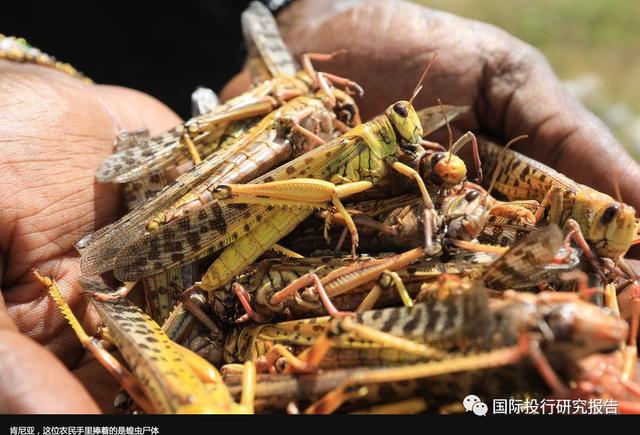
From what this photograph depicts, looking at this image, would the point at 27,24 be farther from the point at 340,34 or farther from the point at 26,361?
the point at 26,361

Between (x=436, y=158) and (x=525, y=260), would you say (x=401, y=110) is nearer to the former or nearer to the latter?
(x=436, y=158)

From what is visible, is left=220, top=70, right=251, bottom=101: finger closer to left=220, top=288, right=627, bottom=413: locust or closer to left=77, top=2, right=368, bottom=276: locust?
left=77, top=2, right=368, bottom=276: locust

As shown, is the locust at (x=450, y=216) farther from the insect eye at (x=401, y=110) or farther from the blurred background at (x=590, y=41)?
the blurred background at (x=590, y=41)

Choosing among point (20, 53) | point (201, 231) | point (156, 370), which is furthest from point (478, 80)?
point (20, 53)

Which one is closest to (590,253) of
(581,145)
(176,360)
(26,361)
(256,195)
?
(581,145)

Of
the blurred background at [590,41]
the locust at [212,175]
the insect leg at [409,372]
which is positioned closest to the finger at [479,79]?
the locust at [212,175]

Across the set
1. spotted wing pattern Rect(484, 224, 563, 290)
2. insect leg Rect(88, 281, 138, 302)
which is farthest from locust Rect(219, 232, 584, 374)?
insect leg Rect(88, 281, 138, 302)

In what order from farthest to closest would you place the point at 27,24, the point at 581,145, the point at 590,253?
the point at 27,24 < the point at 581,145 < the point at 590,253
